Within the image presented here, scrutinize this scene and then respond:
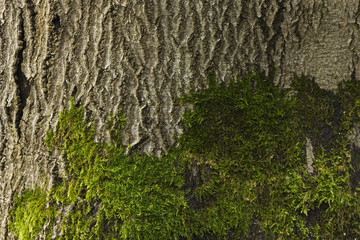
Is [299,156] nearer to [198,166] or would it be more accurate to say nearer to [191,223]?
[198,166]

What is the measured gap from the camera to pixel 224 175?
6.23 ft

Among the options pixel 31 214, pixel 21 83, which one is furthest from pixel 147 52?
pixel 31 214

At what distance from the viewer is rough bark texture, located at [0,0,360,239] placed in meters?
1.85

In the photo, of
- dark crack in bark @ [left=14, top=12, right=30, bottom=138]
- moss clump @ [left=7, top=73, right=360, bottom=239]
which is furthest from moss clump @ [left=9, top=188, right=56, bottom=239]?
dark crack in bark @ [left=14, top=12, right=30, bottom=138]

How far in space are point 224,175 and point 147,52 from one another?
36.7 inches

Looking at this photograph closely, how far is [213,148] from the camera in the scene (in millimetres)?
1916

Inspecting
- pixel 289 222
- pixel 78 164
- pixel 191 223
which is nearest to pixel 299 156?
pixel 289 222

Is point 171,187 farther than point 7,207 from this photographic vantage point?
No

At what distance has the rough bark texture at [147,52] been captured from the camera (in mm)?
1849

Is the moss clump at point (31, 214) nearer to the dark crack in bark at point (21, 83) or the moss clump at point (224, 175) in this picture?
the moss clump at point (224, 175)

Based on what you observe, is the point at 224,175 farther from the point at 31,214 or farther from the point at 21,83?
the point at 21,83

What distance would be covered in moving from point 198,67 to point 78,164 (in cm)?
100

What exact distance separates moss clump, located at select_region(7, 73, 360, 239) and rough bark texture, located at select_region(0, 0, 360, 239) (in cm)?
11

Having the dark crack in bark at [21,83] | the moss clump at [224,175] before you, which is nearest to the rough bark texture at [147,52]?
the dark crack in bark at [21,83]
